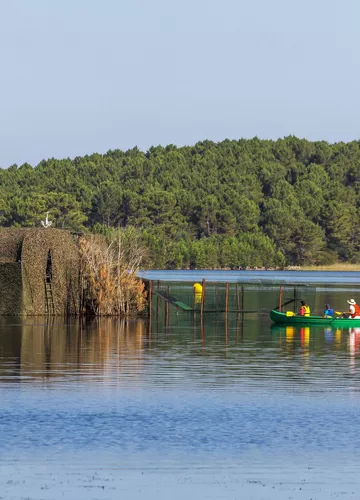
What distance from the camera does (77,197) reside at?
486ft

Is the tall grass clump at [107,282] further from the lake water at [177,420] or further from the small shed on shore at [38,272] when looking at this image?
the lake water at [177,420]

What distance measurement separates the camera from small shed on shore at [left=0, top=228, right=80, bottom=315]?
48594 millimetres

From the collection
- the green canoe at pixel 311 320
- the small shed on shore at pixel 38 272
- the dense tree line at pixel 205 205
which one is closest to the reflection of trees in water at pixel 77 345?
the small shed on shore at pixel 38 272

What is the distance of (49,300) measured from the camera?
50062 mm

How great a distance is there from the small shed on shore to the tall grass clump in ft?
1.65

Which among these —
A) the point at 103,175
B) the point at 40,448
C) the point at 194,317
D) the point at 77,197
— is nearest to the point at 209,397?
the point at 40,448

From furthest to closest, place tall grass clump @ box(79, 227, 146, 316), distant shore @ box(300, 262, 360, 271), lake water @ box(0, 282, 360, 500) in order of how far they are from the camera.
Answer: distant shore @ box(300, 262, 360, 271) < tall grass clump @ box(79, 227, 146, 316) < lake water @ box(0, 282, 360, 500)

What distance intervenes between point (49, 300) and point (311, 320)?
11.7m

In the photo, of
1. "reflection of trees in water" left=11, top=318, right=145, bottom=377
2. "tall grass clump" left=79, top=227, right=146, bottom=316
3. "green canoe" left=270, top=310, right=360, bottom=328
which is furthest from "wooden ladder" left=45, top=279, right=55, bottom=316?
"green canoe" left=270, top=310, right=360, bottom=328

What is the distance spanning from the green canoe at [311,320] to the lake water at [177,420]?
1042cm

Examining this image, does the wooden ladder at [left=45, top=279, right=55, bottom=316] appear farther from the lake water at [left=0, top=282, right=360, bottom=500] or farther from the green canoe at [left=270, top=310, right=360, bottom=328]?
the lake water at [left=0, top=282, right=360, bottom=500]

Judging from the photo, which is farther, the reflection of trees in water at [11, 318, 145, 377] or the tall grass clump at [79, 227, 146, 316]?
the tall grass clump at [79, 227, 146, 316]

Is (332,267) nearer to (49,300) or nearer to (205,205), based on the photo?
(205,205)

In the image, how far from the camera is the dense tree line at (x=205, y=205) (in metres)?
143
